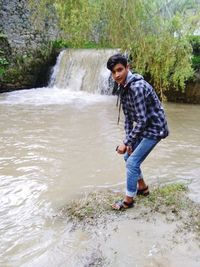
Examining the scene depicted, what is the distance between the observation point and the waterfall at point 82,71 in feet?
42.0

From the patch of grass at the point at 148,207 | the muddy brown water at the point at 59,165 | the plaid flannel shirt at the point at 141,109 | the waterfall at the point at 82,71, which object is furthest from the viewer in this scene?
the waterfall at the point at 82,71

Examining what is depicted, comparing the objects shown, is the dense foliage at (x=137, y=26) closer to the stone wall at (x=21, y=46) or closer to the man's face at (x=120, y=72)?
the man's face at (x=120, y=72)

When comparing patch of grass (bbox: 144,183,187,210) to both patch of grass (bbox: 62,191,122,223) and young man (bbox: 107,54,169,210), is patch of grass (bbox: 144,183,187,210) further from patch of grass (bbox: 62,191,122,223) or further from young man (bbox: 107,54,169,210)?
patch of grass (bbox: 62,191,122,223)

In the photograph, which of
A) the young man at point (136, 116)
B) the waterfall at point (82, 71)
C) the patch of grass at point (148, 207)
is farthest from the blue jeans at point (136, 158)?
the waterfall at point (82, 71)

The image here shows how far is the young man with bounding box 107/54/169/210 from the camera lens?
331 centimetres

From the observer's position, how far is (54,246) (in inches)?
132

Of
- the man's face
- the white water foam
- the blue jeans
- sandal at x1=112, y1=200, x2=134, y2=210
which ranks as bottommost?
the white water foam

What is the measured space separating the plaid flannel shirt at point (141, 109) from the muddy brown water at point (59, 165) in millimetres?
1066

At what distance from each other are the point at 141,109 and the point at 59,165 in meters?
2.63

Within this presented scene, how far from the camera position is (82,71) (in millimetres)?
13367

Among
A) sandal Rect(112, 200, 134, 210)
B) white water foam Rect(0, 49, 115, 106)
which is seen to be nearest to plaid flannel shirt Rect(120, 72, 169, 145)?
sandal Rect(112, 200, 134, 210)

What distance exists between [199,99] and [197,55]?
1248 millimetres

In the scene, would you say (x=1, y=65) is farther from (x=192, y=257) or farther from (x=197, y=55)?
(x=192, y=257)

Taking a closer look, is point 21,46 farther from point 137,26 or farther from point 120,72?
point 120,72
